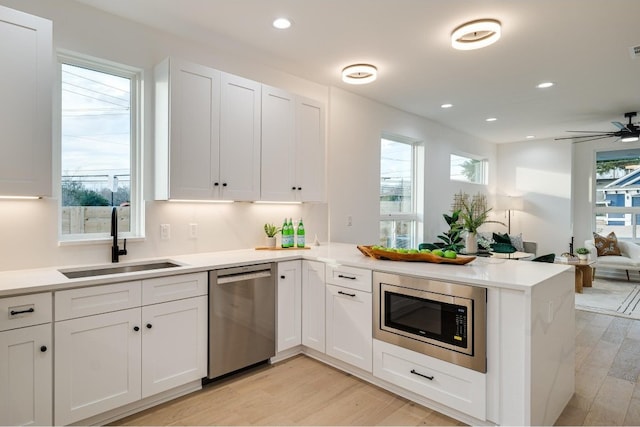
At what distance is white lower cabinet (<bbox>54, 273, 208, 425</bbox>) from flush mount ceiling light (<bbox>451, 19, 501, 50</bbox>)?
2617mm

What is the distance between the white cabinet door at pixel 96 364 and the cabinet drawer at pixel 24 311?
10 cm

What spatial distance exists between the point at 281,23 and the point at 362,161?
211cm

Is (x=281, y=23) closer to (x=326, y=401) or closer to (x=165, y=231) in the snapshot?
(x=165, y=231)

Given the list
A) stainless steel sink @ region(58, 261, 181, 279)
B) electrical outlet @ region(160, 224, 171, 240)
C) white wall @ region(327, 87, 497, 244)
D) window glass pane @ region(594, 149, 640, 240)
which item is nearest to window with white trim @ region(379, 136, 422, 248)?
white wall @ region(327, 87, 497, 244)

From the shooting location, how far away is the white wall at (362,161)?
4223mm

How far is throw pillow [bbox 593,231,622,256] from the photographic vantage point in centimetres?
636

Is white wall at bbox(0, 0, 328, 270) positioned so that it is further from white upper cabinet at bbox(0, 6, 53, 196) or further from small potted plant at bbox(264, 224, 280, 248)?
white upper cabinet at bbox(0, 6, 53, 196)

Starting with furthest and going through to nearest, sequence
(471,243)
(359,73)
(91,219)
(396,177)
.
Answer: (396,177) → (471,243) → (359,73) → (91,219)

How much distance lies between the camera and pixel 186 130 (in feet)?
8.90

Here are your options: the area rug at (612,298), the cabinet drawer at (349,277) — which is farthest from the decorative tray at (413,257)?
the area rug at (612,298)

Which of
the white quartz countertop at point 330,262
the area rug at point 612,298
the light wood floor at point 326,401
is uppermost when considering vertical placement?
the white quartz countertop at point 330,262

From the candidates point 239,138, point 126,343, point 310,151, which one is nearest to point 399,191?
point 310,151

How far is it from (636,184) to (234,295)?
25.7 ft

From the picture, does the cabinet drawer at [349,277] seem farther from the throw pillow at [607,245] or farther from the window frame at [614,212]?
the window frame at [614,212]
